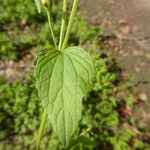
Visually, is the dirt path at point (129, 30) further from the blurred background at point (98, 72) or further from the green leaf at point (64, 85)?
the green leaf at point (64, 85)

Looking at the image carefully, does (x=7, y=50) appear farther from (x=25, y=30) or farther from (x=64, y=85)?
(x=64, y=85)

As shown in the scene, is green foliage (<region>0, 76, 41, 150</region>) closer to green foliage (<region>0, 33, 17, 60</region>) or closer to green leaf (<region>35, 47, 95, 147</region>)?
green foliage (<region>0, 33, 17, 60</region>)

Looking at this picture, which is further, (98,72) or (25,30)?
(25,30)

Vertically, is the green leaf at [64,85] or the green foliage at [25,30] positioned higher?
the green leaf at [64,85]

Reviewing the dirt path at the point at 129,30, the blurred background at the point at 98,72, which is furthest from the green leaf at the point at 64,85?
the dirt path at the point at 129,30

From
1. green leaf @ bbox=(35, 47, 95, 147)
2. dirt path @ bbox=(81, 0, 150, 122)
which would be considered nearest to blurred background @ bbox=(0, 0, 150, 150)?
dirt path @ bbox=(81, 0, 150, 122)

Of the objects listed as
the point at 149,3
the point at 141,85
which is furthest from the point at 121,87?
the point at 149,3

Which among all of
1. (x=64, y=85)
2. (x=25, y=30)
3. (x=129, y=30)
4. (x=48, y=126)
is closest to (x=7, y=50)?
(x=25, y=30)
